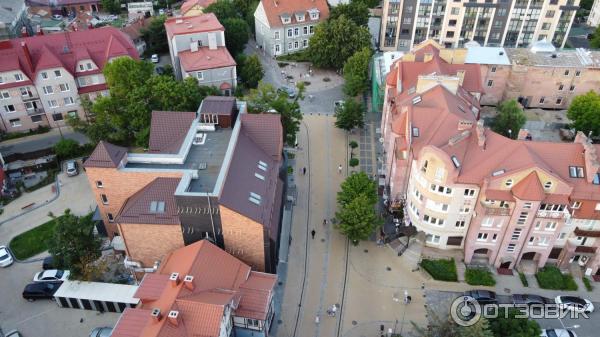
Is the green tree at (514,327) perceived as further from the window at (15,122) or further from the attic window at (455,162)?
A: the window at (15,122)

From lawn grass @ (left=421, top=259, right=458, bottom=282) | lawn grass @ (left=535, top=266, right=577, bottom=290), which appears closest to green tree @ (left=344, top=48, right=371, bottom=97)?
lawn grass @ (left=421, top=259, right=458, bottom=282)

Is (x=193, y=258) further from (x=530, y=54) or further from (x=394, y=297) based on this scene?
(x=530, y=54)

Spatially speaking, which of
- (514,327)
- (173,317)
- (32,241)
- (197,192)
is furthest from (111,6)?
(514,327)

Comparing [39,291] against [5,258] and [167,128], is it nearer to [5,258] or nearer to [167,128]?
[5,258]

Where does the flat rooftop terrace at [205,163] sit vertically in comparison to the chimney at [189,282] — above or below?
above

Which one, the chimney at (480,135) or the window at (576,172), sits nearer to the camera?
the window at (576,172)

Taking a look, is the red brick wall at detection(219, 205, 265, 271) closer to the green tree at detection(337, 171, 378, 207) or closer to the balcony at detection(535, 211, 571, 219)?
the green tree at detection(337, 171, 378, 207)

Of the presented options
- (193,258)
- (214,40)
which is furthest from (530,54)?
(193,258)

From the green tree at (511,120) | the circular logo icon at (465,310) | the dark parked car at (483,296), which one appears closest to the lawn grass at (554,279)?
the dark parked car at (483,296)
